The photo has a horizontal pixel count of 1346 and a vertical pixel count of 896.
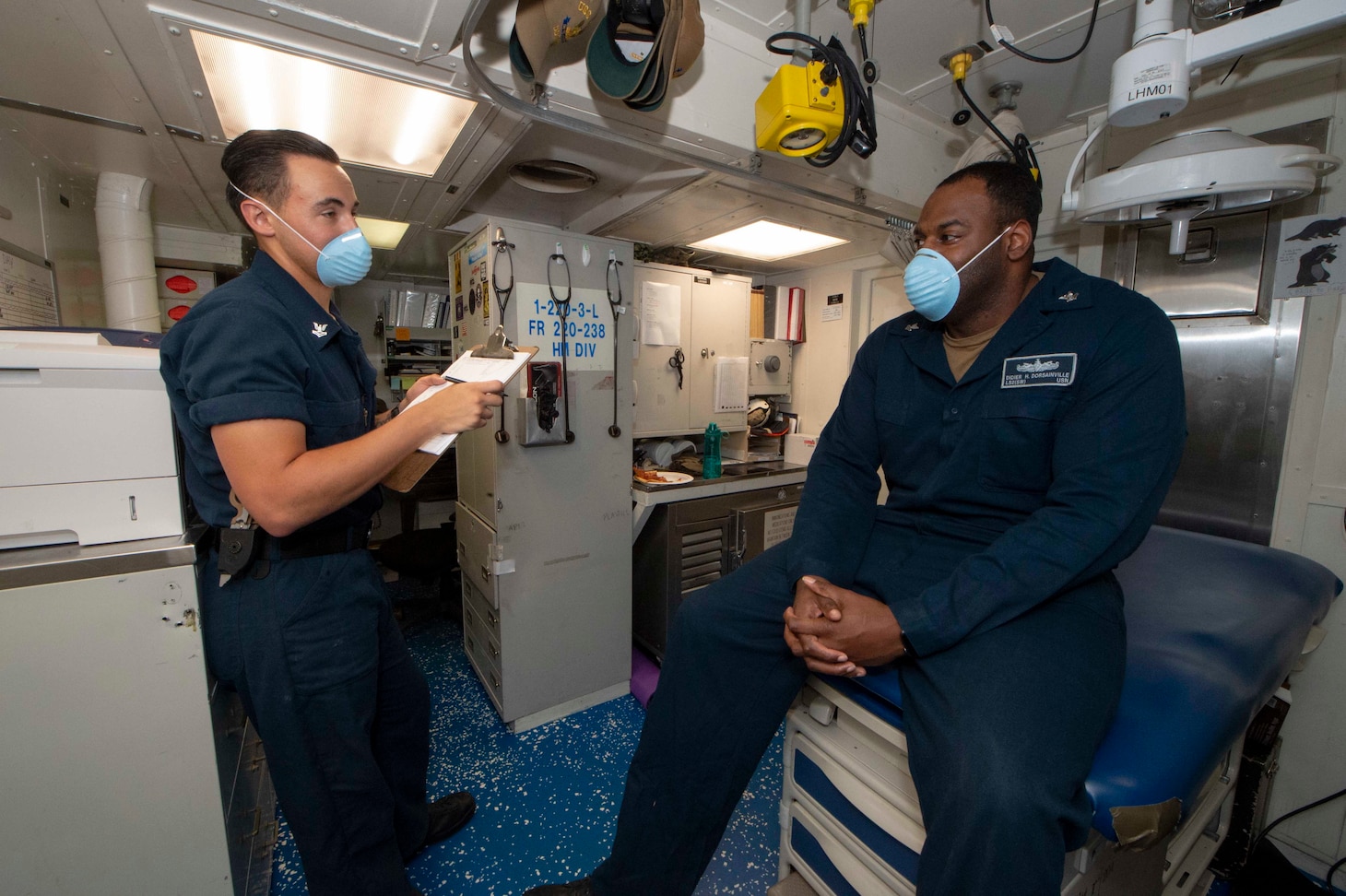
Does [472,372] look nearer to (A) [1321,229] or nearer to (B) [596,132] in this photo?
(B) [596,132]

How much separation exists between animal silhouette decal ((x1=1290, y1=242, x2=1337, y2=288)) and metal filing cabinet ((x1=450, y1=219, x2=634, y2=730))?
7.78 feet

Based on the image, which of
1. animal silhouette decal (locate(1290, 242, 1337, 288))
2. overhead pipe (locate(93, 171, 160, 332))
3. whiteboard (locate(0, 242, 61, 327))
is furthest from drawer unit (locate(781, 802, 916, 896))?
overhead pipe (locate(93, 171, 160, 332))

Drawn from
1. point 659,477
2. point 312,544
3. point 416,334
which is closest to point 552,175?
point 659,477

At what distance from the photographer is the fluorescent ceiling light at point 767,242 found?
2.77 metres

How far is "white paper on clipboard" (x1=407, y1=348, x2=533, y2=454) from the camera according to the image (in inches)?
47.1

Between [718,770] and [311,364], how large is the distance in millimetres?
1255

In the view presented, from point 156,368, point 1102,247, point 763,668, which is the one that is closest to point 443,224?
point 156,368

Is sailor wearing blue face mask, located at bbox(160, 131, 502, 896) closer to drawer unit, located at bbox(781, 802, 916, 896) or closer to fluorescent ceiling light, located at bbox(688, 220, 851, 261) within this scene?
drawer unit, located at bbox(781, 802, 916, 896)

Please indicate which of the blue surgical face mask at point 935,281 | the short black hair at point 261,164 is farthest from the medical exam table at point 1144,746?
the short black hair at point 261,164

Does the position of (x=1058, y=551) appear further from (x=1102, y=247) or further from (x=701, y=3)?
(x=1102, y=247)

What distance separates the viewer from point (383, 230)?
296cm

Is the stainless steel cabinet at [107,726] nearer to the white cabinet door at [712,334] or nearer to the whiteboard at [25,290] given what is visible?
the whiteboard at [25,290]

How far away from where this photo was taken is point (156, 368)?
3.81 ft

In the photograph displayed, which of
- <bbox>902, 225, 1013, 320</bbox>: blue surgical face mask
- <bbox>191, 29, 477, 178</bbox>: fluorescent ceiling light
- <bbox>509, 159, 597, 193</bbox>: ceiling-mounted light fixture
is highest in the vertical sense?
<bbox>509, 159, 597, 193</bbox>: ceiling-mounted light fixture
